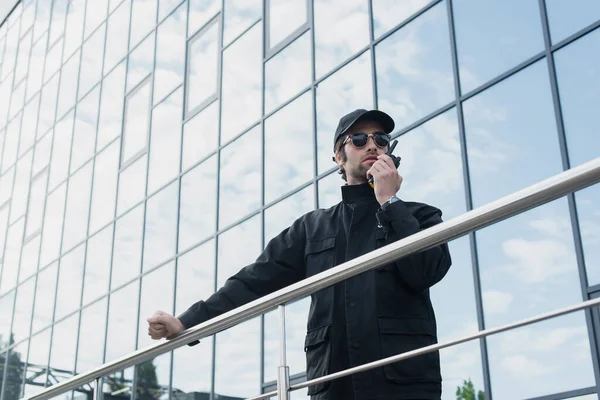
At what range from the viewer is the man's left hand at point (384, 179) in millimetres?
3137

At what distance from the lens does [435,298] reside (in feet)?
30.0

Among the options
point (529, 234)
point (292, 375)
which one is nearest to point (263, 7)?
point (292, 375)

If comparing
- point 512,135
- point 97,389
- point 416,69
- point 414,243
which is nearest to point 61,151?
point 416,69

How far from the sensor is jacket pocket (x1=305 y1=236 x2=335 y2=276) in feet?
10.9

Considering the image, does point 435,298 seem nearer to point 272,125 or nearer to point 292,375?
point 292,375

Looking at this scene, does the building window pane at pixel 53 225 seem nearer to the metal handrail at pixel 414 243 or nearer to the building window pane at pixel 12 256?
the building window pane at pixel 12 256

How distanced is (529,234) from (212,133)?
7002 mm

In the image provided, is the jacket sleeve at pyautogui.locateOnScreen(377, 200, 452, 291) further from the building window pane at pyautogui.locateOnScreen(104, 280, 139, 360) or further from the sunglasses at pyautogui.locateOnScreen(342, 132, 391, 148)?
the building window pane at pyautogui.locateOnScreen(104, 280, 139, 360)

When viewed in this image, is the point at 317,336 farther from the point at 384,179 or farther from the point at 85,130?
the point at 85,130

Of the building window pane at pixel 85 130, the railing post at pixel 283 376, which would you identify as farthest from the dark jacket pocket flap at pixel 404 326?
the building window pane at pixel 85 130

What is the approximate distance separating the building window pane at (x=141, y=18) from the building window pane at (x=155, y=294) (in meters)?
5.17

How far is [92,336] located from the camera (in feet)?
54.2

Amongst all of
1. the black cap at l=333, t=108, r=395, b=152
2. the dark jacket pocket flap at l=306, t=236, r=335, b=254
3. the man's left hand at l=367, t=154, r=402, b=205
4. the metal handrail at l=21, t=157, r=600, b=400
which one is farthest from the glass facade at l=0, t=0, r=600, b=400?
the metal handrail at l=21, t=157, r=600, b=400

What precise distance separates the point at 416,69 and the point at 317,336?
7533 millimetres
